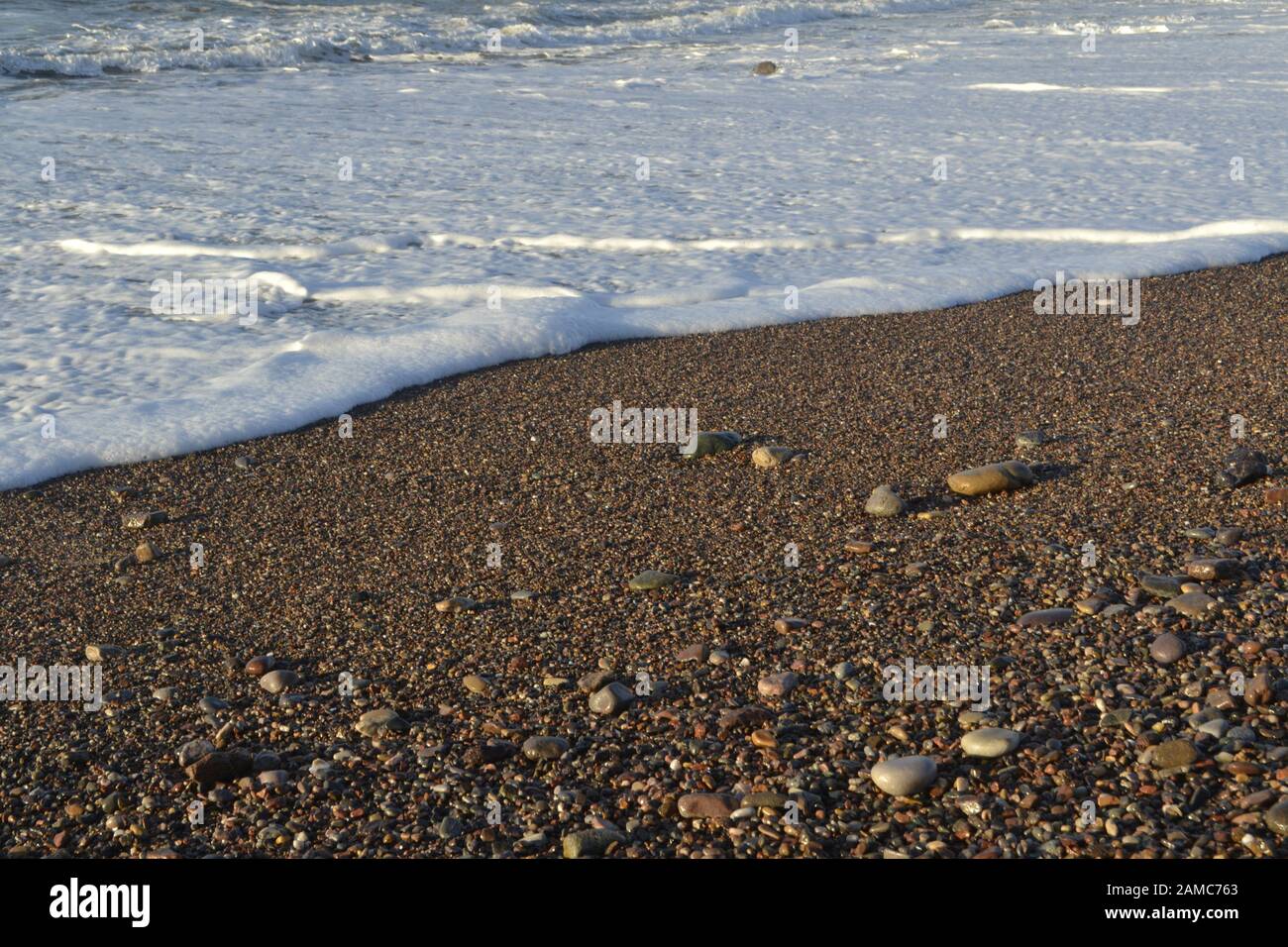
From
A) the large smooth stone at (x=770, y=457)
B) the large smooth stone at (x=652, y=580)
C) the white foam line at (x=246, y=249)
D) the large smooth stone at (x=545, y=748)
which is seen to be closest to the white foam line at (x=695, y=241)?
the white foam line at (x=246, y=249)

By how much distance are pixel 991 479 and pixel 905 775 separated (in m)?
1.70

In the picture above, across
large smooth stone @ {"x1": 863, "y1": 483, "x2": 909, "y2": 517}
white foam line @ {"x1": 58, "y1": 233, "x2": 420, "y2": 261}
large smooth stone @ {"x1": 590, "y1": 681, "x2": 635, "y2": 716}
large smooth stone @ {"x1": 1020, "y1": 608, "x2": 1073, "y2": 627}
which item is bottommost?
large smooth stone @ {"x1": 590, "y1": 681, "x2": 635, "y2": 716}

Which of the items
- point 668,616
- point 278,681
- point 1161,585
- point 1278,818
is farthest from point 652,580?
point 1278,818

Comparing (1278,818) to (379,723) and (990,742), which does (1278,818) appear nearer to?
(990,742)

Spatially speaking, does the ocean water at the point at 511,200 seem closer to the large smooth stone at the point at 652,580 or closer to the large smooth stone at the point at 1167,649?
the large smooth stone at the point at 652,580

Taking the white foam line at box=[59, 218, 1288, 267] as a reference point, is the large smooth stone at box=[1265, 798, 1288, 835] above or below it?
below

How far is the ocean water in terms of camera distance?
593 centimetres

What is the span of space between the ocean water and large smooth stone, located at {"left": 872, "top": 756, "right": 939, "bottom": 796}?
3.26m

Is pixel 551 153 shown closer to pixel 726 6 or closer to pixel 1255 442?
pixel 1255 442

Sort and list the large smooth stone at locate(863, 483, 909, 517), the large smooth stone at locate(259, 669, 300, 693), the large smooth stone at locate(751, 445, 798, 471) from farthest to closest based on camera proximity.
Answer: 1. the large smooth stone at locate(751, 445, 798, 471)
2. the large smooth stone at locate(863, 483, 909, 517)
3. the large smooth stone at locate(259, 669, 300, 693)

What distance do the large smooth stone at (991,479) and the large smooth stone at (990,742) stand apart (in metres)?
1.44

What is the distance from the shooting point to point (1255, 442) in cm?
429

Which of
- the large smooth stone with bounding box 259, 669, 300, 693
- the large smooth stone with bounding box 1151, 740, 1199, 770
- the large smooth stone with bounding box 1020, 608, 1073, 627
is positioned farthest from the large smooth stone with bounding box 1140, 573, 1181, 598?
the large smooth stone with bounding box 259, 669, 300, 693

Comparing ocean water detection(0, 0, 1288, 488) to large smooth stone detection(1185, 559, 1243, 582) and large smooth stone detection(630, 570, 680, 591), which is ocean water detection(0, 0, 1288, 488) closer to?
large smooth stone detection(630, 570, 680, 591)
